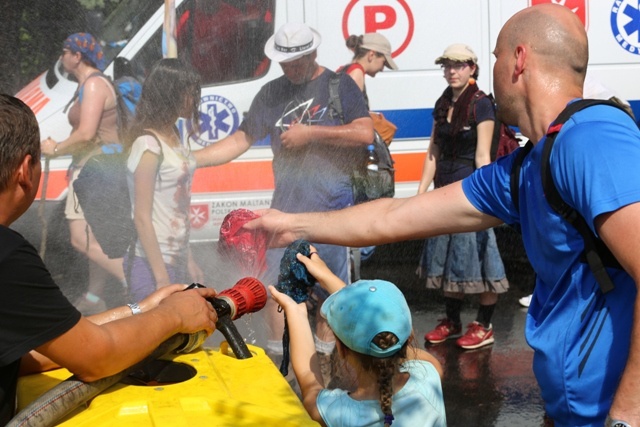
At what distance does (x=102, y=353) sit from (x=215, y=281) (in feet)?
11.0

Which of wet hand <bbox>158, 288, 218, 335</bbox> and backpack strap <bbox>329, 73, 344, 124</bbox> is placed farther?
backpack strap <bbox>329, 73, 344, 124</bbox>

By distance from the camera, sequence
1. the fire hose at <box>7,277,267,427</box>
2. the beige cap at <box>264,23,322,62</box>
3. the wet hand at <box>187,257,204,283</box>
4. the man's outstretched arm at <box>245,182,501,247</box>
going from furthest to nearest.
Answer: the beige cap at <box>264,23,322,62</box> < the wet hand at <box>187,257,204,283</box> < the man's outstretched arm at <box>245,182,501,247</box> < the fire hose at <box>7,277,267,427</box>

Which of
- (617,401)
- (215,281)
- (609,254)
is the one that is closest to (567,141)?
(609,254)

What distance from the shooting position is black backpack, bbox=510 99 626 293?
212 cm

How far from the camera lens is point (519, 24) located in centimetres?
247

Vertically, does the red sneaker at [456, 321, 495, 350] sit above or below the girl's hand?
below

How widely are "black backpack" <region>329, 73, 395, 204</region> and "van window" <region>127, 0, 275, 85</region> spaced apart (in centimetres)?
92

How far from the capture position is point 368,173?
19.3 feet

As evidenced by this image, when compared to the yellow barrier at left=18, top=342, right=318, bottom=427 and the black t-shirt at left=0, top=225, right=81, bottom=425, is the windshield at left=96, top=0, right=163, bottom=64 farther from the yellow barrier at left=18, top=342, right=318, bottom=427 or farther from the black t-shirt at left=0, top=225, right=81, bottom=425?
the black t-shirt at left=0, top=225, right=81, bottom=425

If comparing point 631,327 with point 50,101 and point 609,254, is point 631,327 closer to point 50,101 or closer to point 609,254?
point 609,254

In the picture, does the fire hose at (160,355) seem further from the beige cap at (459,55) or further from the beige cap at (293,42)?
the beige cap at (459,55)

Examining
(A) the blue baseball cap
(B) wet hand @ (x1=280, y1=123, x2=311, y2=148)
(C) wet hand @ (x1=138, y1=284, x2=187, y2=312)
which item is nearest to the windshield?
(B) wet hand @ (x1=280, y1=123, x2=311, y2=148)

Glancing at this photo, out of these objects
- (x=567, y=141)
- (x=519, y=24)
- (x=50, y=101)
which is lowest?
(x=50, y=101)

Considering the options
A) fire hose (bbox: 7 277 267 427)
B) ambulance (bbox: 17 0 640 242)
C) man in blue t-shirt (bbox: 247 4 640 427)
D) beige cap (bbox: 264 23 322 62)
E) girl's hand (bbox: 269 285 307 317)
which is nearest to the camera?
fire hose (bbox: 7 277 267 427)
